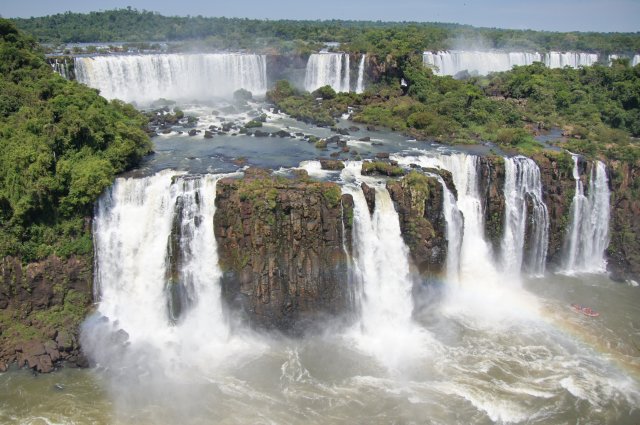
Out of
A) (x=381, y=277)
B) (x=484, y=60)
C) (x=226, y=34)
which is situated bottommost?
(x=381, y=277)

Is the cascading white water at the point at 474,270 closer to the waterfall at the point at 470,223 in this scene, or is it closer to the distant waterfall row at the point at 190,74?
the waterfall at the point at 470,223

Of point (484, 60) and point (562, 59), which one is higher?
point (562, 59)


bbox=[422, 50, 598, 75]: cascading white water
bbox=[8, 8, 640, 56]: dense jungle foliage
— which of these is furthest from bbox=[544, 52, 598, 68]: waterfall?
bbox=[8, 8, 640, 56]: dense jungle foliage

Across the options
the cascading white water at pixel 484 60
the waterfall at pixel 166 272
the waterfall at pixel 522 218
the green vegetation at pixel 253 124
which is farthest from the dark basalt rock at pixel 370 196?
the cascading white water at pixel 484 60

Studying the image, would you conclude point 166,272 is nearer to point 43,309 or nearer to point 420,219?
point 43,309

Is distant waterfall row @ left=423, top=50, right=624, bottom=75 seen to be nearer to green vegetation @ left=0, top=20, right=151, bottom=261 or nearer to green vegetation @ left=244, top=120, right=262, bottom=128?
green vegetation @ left=244, top=120, right=262, bottom=128

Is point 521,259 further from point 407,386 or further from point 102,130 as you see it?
point 102,130

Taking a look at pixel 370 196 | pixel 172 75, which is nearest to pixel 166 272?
pixel 370 196
